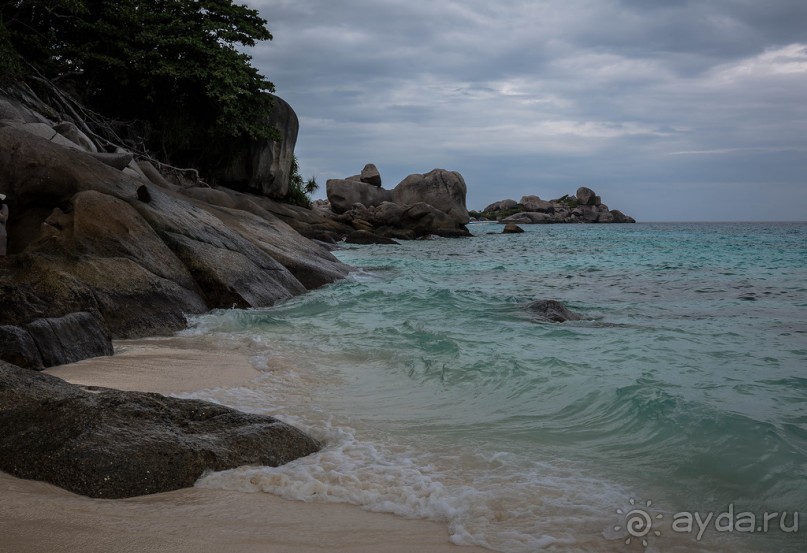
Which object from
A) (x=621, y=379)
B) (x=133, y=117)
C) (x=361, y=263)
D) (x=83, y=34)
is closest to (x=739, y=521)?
(x=621, y=379)

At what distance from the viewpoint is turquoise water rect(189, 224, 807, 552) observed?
322cm

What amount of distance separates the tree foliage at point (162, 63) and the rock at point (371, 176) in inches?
764

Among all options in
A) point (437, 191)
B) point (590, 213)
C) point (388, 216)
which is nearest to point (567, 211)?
point (590, 213)

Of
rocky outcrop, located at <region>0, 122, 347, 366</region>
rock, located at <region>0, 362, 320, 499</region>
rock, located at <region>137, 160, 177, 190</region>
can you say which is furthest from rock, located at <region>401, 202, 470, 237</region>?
rock, located at <region>0, 362, 320, 499</region>

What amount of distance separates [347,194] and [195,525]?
40809mm

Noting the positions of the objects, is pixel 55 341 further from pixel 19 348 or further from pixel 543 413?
pixel 543 413

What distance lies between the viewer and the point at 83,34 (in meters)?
21.5

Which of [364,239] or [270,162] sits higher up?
[270,162]

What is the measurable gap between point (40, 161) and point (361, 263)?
1205 centimetres

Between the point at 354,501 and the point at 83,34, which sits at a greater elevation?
the point at 83,34

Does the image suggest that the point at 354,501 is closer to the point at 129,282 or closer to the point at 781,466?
the point at 781,466

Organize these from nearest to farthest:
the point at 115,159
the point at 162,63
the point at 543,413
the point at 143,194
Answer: the point at 543,413 < the point at 143,194 < the point at 115,159 < the point at 162,63

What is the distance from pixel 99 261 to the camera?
777cm

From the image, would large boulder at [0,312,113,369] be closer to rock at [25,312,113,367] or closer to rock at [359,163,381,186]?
rock at [25,312,113,367]
